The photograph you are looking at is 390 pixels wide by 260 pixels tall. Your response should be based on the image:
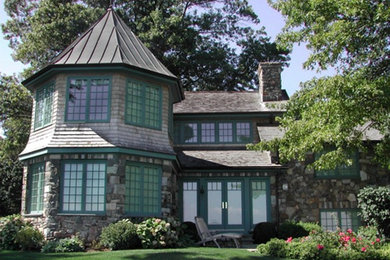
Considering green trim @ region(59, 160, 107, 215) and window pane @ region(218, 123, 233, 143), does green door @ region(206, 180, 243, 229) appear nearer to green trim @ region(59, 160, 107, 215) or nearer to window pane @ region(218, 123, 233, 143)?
window pane @ region(218, 123, 233, 143)

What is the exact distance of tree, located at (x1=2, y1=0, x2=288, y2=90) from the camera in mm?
28891

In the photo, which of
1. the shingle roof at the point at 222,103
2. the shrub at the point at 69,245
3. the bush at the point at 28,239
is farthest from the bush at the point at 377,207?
the bush at the point at 28,239

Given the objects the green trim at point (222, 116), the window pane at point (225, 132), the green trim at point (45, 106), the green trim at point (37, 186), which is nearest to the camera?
the green trim at point (37, 186)

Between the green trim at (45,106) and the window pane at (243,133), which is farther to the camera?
the window pane at (243,133)

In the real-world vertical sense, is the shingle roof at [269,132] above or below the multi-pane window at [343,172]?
above

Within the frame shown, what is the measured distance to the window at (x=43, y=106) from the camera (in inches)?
610

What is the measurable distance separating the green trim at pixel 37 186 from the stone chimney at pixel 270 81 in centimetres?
1069

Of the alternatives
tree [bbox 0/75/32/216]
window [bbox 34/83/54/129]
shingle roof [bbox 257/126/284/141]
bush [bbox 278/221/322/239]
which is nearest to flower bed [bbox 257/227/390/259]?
bush [bbox 278/221/322/239]

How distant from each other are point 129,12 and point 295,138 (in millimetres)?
23124

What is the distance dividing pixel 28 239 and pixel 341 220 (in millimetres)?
11431

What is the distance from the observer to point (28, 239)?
13148 mm

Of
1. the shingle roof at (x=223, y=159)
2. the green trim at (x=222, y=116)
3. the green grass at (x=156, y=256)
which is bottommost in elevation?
the green grass at (x=156, y=256)

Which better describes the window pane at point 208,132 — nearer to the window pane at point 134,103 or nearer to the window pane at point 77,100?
the window pane at point 134,103

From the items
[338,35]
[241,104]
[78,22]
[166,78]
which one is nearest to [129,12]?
[78,22]
